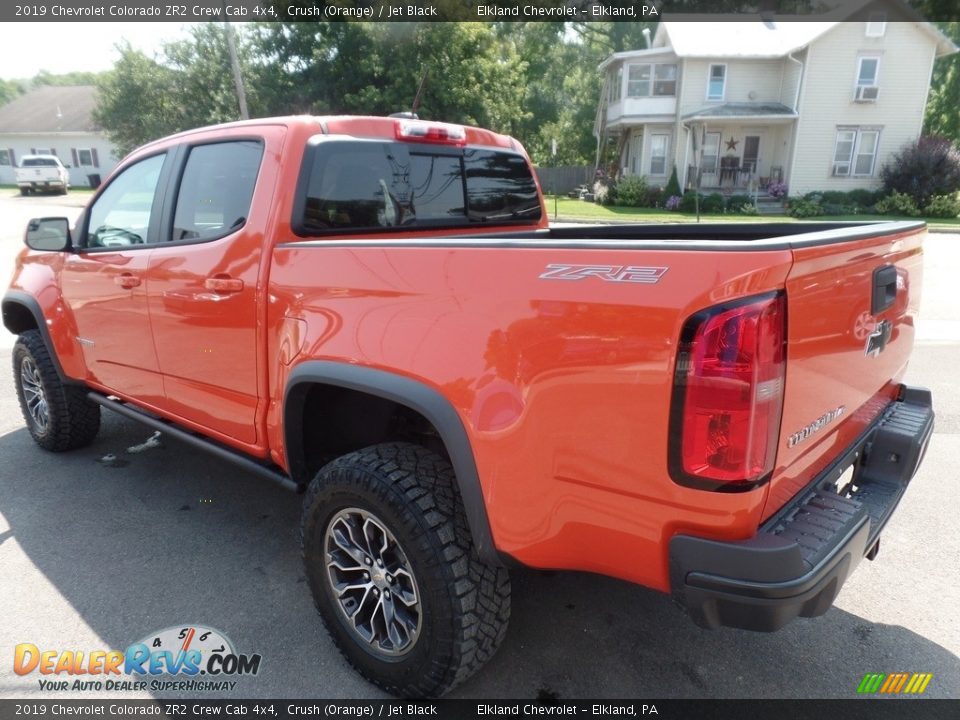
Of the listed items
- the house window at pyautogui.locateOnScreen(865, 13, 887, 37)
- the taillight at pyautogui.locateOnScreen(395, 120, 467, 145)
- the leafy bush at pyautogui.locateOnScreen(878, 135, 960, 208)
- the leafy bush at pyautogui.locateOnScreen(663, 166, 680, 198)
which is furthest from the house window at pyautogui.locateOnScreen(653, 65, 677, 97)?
the taillight at pyautogui.locateOnScreen(395, 120, 467, 145)

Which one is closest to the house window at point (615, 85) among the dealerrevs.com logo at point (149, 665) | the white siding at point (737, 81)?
the white siding at point (737, 81)

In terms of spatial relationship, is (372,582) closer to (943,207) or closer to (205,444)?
(205,444)

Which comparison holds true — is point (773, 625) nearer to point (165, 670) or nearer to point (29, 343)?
point (165, 670)

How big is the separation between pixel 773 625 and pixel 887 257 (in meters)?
1.32

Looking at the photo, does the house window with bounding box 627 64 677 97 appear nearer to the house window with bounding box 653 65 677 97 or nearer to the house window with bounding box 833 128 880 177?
the house window with bounding box 653 65 677 97

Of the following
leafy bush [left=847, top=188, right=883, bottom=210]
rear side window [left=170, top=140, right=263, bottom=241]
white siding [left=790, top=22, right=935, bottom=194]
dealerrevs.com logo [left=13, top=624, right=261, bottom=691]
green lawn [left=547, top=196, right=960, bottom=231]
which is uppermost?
white siding [left=790, top=22, right=935, bottom=194]

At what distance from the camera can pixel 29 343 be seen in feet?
14.4

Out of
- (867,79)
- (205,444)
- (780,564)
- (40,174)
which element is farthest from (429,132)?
(40,174)

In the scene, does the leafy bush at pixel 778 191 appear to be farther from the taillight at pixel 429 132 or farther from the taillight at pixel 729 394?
the taillight at pixel 729 394

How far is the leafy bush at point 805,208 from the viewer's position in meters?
24.0

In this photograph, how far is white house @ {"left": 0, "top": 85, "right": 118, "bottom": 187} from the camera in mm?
43844

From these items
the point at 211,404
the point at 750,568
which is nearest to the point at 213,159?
the point at 211,404

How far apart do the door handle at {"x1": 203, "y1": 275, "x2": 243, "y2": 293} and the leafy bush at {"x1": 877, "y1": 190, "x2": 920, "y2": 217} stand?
26407mm

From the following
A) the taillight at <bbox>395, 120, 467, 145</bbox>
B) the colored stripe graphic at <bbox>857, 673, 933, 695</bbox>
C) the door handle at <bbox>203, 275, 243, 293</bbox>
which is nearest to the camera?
the colored stripe graphic at <bbox>857, 673, 933, 695</bbox>
